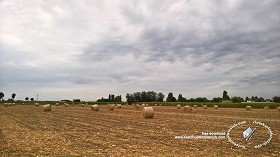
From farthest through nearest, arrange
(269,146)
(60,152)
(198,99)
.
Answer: (198,99) < (269,146) < (60,152)

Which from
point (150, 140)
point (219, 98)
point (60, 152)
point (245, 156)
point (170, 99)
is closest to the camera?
point (245, 156)

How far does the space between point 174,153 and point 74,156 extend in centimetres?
337

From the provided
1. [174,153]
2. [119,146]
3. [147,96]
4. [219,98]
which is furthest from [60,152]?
[147,96]

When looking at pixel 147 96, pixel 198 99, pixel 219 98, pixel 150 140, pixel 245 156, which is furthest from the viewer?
pixel 147 96

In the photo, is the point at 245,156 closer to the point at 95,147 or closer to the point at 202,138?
the point at 202,138

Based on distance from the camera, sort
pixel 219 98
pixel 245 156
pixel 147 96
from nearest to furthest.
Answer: pixel 245 156 < pixel 219 98 < pixel 147 96

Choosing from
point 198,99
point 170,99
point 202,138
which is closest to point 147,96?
point 170,99

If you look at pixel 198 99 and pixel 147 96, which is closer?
pixel 198 99

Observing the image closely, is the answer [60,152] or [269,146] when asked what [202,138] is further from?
[60,152]

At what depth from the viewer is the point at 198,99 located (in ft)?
407

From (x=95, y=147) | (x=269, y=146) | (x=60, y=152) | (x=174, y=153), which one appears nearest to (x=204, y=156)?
(x=174, y=153)

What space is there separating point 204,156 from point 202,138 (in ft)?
13.5

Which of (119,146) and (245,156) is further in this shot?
(119,146)

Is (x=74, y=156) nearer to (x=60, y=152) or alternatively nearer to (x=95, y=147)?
(x=60, y=152)
